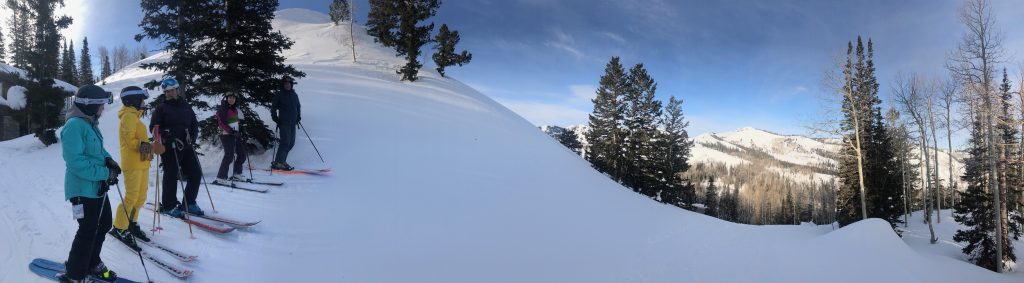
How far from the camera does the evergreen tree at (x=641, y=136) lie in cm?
2816

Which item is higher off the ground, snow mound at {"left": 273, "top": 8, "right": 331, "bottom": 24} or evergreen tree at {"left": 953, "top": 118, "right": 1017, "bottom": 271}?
snow mound at {"left": 273, "top": 8, "right": 331, "bottom": 24}

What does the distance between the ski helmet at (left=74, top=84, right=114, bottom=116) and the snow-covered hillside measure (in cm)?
171

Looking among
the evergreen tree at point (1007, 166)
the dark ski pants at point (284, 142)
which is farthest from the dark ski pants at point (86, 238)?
the evergreen tree at point (1007, 166)

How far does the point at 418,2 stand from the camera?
2481 cm

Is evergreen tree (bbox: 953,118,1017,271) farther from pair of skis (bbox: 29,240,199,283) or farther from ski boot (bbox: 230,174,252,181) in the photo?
ski boot (bbox: 230,174,252,181)

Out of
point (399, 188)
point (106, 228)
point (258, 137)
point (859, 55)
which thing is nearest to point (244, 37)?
point (258, 137)

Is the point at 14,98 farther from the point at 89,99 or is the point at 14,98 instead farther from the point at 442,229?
the point at 442,229

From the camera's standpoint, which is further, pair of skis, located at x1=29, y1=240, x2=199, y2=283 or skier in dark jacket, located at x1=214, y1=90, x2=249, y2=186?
skier in dark jacket, located at x1=214, y1=90, x2=249, y2=186

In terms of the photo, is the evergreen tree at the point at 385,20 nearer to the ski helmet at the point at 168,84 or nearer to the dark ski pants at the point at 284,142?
the dark ski pants at the point at 284,142

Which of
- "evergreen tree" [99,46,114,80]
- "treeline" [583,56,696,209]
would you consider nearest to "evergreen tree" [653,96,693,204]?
"treeline" [583,56,696,209]

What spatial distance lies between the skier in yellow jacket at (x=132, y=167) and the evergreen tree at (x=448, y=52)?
23.6 metres

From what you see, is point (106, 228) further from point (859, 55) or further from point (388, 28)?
Result: point (859, 55)

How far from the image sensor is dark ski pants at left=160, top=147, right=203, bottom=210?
568 centimetres

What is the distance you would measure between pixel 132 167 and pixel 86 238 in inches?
49.5
